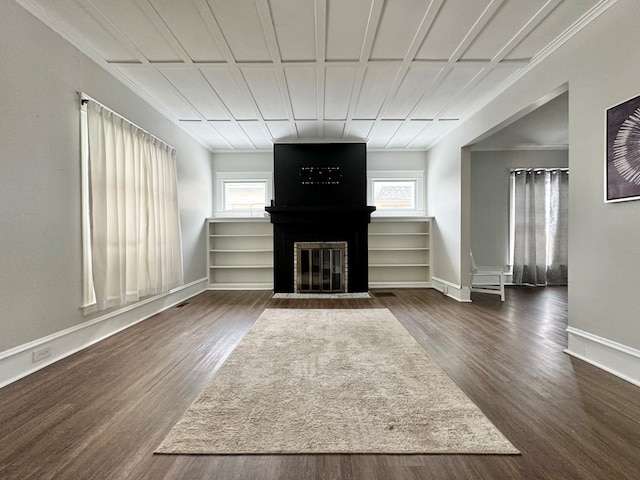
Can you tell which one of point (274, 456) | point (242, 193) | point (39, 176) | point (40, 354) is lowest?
point (274, 456)

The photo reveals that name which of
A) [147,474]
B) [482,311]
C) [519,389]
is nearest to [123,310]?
[147,474]

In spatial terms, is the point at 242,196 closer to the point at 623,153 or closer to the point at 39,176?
the point at 39,176

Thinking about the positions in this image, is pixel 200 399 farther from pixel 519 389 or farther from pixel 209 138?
pixel 209 138

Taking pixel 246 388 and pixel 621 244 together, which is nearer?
pixel 246 388

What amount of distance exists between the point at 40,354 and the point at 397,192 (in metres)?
6.24

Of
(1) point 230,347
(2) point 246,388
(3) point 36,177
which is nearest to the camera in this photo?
(2) point 246,388

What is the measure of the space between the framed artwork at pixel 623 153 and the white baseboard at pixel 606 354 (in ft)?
3.63

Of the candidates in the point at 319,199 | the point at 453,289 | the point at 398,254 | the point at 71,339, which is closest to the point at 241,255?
the point at 319,199

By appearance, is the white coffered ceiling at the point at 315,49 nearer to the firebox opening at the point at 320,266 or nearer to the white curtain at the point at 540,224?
the firebox opening at the point at 320,266

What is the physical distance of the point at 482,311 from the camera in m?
4.48

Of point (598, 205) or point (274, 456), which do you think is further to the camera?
point (598, 205)

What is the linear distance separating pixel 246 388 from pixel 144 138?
3.46 metres

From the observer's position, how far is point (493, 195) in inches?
261

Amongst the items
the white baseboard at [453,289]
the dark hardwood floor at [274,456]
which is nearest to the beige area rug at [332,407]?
the dark hardwood floor at [274,456]
